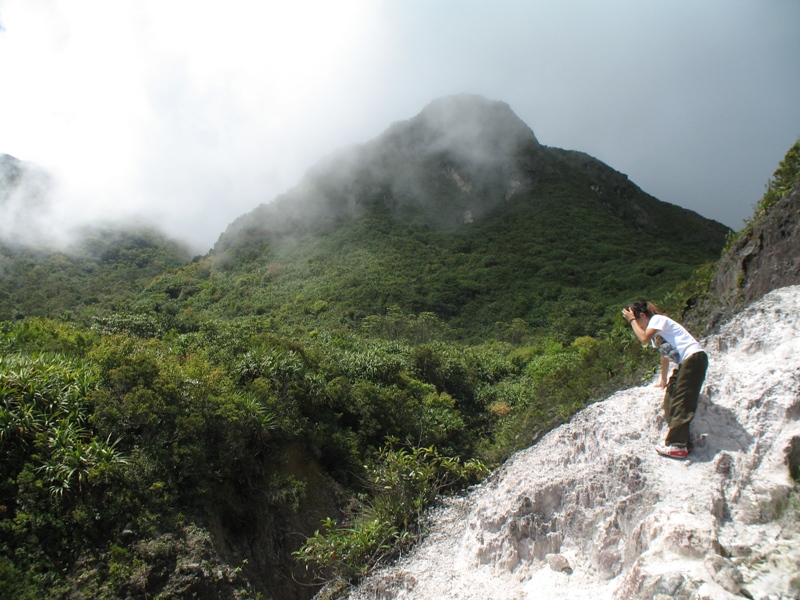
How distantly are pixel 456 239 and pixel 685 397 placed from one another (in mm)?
77974

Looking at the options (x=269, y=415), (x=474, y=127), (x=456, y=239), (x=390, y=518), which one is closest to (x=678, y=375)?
(x=390, y=518)

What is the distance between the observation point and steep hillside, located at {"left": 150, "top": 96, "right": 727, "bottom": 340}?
58844 millimetres

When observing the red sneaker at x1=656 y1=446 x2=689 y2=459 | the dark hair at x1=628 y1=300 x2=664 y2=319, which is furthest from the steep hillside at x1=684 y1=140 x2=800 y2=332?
the red sneaker at x1=656 y1=446 x2=689 y2=459

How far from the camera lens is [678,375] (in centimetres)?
530

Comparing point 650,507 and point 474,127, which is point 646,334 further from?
point 474,127

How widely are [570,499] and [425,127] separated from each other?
388ft

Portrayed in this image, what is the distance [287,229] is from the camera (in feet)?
305

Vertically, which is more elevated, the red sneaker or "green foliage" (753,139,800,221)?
"green foliage" (753,139,800,221)

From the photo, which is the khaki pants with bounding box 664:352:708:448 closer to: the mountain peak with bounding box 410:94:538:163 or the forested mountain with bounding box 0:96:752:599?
the forested mountain with bounding box 0:96:752:599

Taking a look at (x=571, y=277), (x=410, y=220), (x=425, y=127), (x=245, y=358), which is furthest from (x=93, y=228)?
(x=245, y=358)

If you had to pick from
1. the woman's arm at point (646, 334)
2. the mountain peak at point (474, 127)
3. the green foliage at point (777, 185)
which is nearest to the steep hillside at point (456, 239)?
the mountain peak at point (474, 127)

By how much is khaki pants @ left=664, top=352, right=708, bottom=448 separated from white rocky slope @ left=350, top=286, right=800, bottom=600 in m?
0.21

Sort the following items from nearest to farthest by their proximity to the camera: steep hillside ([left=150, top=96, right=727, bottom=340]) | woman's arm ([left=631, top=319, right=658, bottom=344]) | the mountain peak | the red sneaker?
the red sneaker < woman's arm ([left=631, top=319, right=658, bottom=344]) < steep hillside ([left=150, top=96, right=727, bottom=340]) < the mountain peak

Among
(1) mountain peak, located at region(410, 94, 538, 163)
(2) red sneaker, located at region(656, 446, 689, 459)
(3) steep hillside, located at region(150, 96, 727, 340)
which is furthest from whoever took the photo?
(1) mountain peak, located at region(410, 94, 538, 163)
